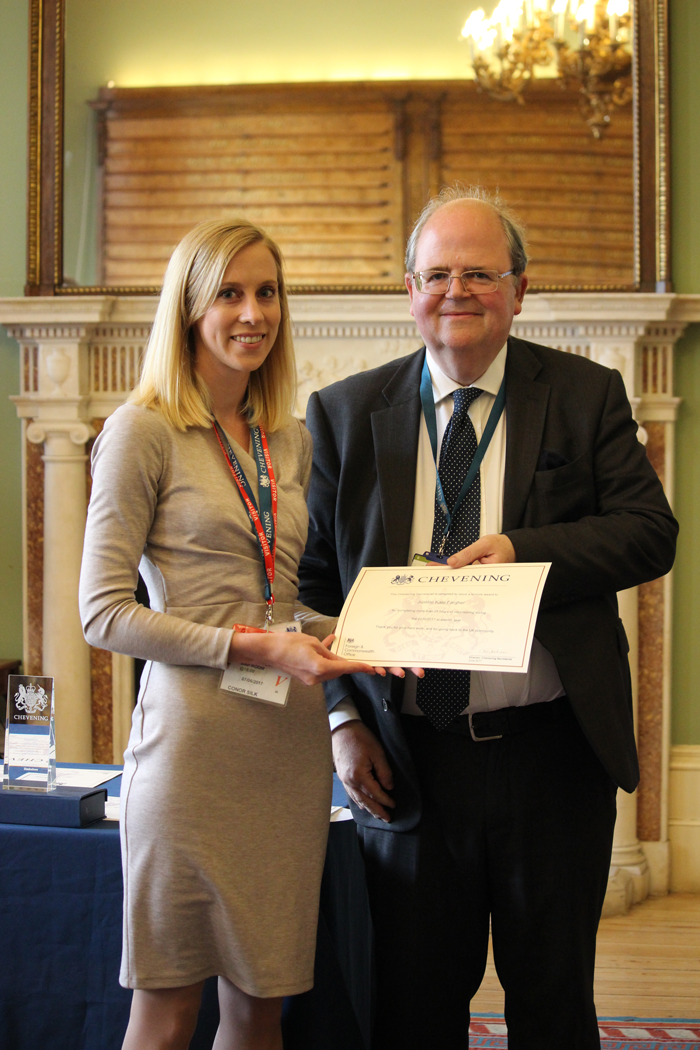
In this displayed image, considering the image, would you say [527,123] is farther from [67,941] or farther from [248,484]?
[67,941]

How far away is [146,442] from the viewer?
1.39 meters

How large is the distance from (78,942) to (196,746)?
65 cm

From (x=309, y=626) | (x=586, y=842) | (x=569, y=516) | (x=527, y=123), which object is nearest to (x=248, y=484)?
(x=309, y=626)

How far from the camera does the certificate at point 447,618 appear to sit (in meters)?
1.33

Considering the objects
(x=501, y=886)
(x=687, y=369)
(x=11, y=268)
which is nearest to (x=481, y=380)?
(x=501, y=886)

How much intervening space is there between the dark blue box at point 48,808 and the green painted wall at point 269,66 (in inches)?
106

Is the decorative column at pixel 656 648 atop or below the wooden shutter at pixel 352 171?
below

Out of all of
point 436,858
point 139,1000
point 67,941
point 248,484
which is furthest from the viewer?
point 67,941

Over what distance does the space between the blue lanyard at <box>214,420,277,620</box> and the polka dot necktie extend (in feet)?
1.00

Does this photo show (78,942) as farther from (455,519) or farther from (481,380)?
(481,380)

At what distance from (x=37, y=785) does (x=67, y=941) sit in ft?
0.97

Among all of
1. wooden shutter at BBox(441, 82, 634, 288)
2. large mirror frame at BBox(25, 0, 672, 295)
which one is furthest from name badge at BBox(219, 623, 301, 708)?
wooden shutter at BBox(441, 82, 634, 288)

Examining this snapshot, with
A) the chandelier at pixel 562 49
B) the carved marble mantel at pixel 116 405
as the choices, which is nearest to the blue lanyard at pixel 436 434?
the carved marble mantel at pixel 116 405

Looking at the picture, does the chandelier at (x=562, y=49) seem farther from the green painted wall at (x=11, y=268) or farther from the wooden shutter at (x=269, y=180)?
the green painted wall at (x=11, y=268)
